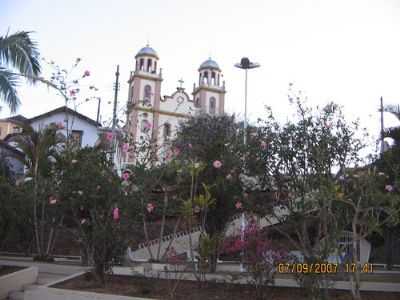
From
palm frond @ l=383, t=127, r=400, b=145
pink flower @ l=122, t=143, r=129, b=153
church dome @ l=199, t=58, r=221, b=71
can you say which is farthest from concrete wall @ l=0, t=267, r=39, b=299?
church dome @ l=199, t=58, r=221, b=71

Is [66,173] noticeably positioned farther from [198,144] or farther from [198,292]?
[198,292]

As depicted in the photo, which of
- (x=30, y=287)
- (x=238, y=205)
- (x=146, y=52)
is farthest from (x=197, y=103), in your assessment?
(x=30, y=287)

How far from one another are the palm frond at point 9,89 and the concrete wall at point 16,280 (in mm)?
3722

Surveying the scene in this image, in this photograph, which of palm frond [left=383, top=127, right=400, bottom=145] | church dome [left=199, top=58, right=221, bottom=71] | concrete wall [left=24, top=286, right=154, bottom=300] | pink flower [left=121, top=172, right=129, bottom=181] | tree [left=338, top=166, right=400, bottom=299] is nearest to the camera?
tree [left=338, top=166, right=400, bottom=299]

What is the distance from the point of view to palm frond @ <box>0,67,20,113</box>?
9.95 metres

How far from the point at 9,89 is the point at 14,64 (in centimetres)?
61

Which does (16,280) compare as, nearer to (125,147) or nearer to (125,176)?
(125,176)

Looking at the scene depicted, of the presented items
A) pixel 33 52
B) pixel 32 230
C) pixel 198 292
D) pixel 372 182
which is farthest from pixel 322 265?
pixel 32 230

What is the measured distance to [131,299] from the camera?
22.7 feet

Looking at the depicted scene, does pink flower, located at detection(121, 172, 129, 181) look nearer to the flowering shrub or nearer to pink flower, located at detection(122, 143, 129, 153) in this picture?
pink flower, located at detection(122, 143, 129, 153)

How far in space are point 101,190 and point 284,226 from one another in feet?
13.5
